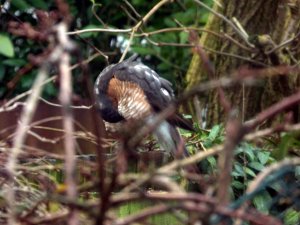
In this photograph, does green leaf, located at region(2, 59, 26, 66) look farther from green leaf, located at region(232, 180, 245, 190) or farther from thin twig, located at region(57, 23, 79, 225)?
thin twig, located at region(57, 23, 79, 225)

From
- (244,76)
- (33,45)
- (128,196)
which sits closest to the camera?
(244,76)

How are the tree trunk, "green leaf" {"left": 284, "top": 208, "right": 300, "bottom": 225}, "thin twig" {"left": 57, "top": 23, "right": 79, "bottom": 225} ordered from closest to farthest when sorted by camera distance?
"thin twig" {"left": 57, "top": 23, "right": 79, "bottom": 225} < "green leaf" {"left": 284, "top": 208, "right": 300, "bottom": 225} < the tree trunk

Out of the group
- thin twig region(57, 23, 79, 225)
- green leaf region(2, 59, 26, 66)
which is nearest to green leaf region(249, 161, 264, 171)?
thin twig region(57, 23, 79, 225)

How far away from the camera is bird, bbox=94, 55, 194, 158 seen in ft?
14.6

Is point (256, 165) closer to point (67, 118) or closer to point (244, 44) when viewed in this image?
point (244, 44)

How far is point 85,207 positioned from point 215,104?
14.2 ft

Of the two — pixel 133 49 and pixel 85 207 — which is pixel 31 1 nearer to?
pixel 133 49

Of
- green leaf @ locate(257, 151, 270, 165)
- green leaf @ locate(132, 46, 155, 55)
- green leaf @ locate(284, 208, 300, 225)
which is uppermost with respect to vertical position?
green leaf @ locate(132, 46, 155, 55)

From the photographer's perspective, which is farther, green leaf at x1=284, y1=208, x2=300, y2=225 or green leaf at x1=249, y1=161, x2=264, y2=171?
green leaf at x1=249, y1=161, x2=264, y2=171

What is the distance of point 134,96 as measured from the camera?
15.9 feet

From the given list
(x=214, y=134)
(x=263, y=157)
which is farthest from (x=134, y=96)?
(x=263, y=157)

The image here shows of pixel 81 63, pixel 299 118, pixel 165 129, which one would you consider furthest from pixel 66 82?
pixel 299 118

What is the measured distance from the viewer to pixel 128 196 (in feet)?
4.08

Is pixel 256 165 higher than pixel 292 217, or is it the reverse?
pixel 256 165
